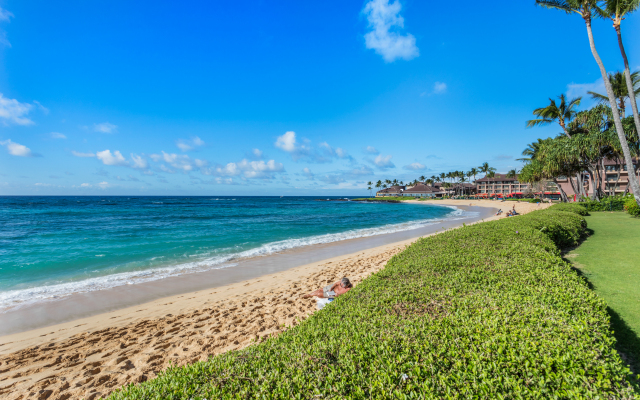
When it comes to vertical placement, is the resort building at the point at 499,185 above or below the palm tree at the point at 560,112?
below

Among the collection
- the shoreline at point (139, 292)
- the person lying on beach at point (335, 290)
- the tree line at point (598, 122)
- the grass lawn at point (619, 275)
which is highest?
the tree line at point (598, 122)

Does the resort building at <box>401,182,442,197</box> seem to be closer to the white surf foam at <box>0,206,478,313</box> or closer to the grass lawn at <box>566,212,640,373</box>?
the grass lawn at <box>566,212,640,373</box>

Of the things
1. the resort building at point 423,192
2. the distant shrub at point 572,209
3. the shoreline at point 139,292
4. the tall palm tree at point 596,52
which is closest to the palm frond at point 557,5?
the tall palm tree at point 596,52

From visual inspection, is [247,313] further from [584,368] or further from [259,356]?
[584,368]

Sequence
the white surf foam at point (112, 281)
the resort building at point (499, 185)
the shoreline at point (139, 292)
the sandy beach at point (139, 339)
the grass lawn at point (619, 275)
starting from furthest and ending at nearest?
the resort building at point (499, 185) → the white surf foam at point (112, 281) → the shoreline at point (139, 292) → the sandy beach at point (139, 339) → the grass lawn at point (619, 275)

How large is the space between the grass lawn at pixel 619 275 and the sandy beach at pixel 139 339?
5388mm

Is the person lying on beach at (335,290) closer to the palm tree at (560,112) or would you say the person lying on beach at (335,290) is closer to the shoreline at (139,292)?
the shoreline at (139,292)

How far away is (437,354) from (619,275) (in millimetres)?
7338

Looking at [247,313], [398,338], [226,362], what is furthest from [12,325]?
[398,338]

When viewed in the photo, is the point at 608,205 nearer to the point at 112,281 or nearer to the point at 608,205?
the point at 608,205

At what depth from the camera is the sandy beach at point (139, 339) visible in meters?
4.48

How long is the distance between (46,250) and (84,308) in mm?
11539

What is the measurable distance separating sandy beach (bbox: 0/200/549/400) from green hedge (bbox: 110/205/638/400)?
1.58 meters

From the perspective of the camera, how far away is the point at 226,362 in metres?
2.94
